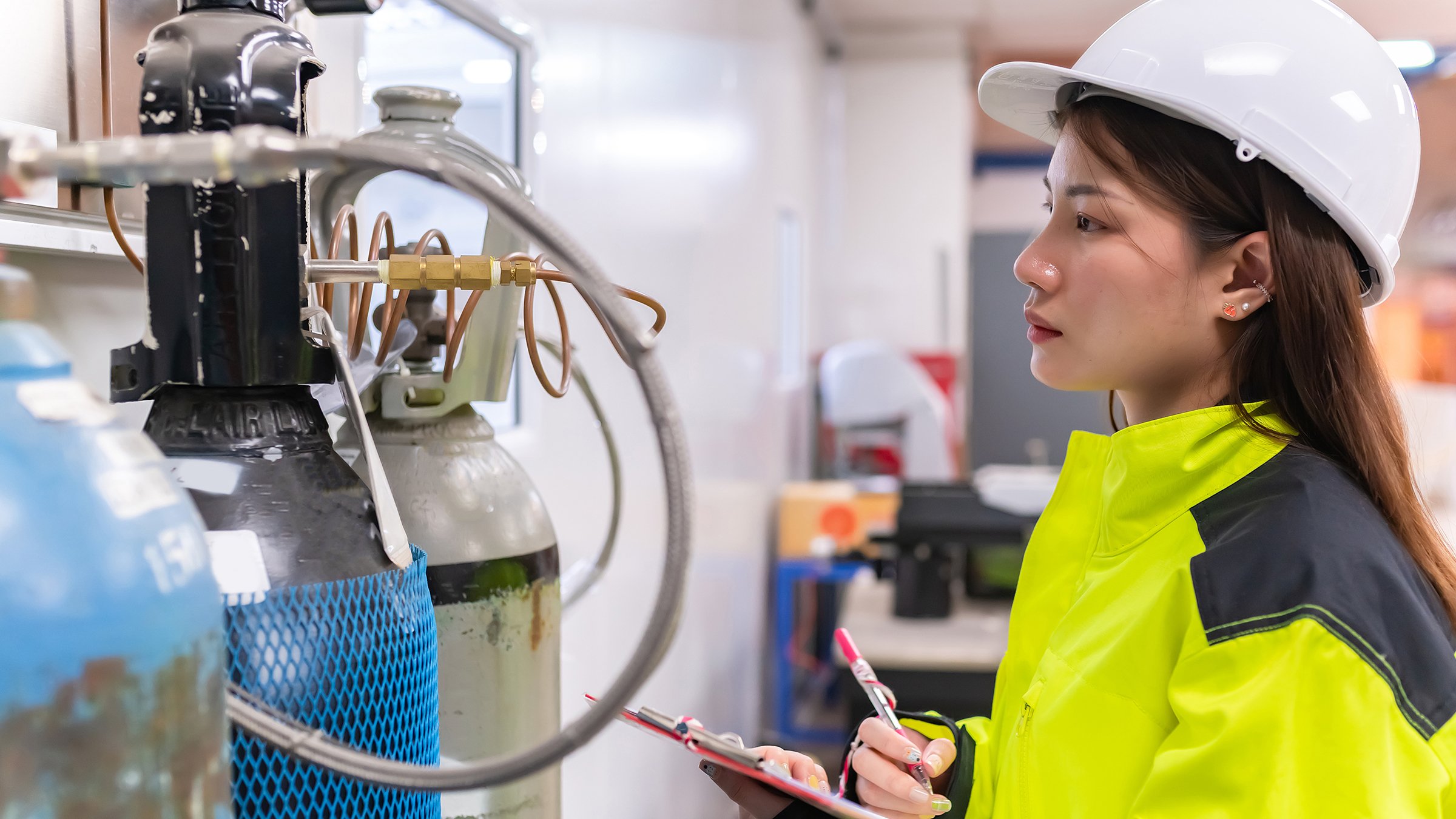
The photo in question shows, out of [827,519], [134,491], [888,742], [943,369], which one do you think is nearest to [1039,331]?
[888,742]

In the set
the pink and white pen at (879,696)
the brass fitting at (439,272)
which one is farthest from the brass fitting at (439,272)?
the pink and white pen at (879,696)

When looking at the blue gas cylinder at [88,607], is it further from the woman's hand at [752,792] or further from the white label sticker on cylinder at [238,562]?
the woman's hand at [752,792]

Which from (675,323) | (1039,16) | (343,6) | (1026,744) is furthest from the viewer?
(1039,16)

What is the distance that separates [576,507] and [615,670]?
369mm

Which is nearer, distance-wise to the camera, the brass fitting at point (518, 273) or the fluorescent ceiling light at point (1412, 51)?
the brass fitting at point (518, 273)

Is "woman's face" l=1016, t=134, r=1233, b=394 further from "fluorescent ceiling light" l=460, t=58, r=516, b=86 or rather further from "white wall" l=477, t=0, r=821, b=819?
"fluorescent ceiling light" l=460, t=58, r=516, b=86

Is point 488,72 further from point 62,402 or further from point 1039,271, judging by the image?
point 62,402

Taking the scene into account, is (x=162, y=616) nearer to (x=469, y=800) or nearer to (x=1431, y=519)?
(x=469, y=800)

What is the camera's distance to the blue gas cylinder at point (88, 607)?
322 mm

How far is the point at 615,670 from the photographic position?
1803mm

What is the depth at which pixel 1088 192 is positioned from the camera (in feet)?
2.76

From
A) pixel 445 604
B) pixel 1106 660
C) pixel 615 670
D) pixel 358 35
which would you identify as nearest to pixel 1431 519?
pixel 1106 660

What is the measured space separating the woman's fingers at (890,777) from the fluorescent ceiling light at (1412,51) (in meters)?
6.23

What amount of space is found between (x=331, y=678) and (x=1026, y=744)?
1.80ft
